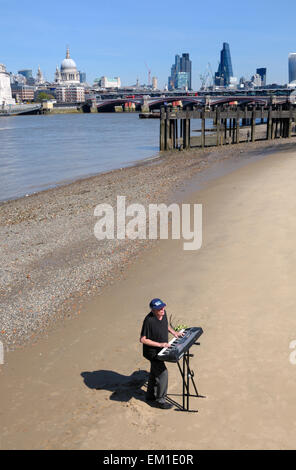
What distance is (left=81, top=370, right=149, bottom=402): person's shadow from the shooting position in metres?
6.89

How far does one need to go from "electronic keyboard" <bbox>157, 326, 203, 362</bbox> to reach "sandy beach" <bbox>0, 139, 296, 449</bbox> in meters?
1.04

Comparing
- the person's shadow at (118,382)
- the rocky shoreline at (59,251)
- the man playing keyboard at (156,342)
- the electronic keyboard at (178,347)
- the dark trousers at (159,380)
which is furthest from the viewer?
the rocky shoreline at (59,251)

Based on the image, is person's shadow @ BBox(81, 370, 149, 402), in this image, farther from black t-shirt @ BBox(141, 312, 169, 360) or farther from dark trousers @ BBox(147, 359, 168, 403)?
black t-shirt @ BBox(141, 312, 169, 360)

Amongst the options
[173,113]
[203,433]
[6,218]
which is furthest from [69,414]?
[173,113]

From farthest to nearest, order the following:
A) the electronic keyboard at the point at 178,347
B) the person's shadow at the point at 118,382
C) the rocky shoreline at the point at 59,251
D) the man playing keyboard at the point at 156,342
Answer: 1. the rocky shoreline at the point at 59,251
2. the person's shadow at the point at 118,382
3. the man playing keyboard at the point at 156,342
4. the electronic keyboard at the point at 178,347

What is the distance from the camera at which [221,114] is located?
4341 cm

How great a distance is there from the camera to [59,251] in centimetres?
1408

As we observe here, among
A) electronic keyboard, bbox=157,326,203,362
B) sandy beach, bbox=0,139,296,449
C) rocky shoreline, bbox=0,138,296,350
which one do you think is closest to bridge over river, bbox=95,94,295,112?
rocky shoreline, bbox=0,138,296,350

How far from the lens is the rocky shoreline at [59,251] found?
991 centimetres

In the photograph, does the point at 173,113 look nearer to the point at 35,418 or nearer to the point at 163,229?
the point at 163,229

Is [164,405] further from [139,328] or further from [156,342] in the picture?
[139,328]

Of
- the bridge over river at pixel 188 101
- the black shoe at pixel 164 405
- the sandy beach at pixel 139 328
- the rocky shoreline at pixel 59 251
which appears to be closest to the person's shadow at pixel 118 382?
the sandy beach at pixel 139 328

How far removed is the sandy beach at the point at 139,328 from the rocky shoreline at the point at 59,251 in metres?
0.05

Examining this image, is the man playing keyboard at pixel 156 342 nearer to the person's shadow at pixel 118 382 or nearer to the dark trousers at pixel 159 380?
the dark trousers at pixel 159 380
